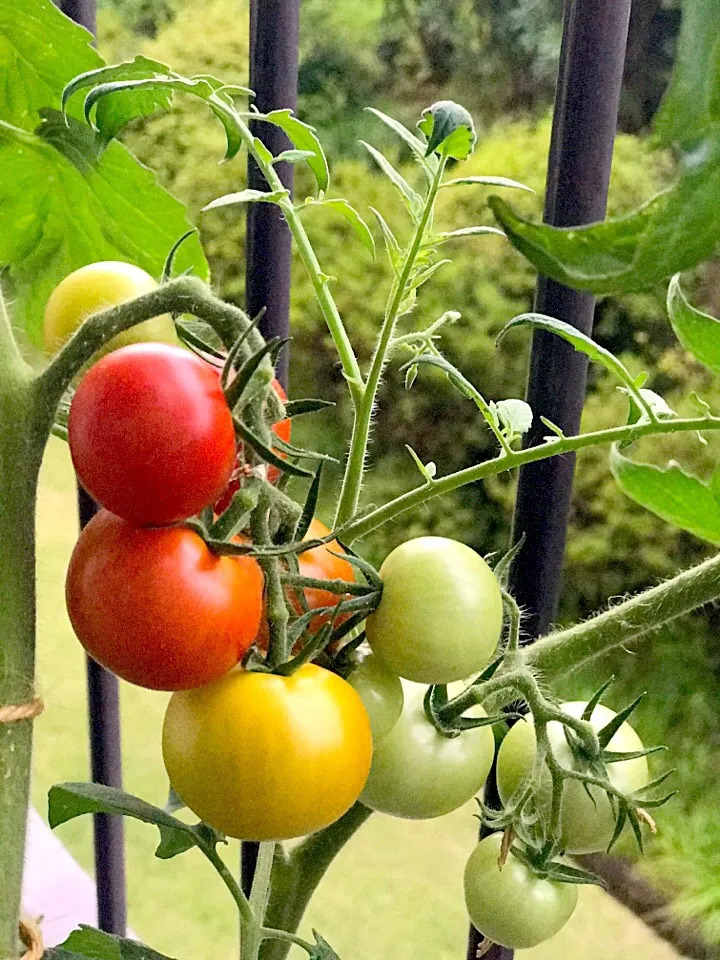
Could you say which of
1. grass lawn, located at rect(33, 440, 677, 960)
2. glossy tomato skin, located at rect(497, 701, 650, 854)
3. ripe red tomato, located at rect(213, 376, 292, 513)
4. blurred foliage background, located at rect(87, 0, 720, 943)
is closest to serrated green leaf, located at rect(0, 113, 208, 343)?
ripe red tomato, located at rect(213, 376, 292, 513)

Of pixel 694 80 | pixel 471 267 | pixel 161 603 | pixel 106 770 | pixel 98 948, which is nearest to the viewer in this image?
pixel 694 80

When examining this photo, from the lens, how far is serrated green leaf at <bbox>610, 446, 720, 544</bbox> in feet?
0.93

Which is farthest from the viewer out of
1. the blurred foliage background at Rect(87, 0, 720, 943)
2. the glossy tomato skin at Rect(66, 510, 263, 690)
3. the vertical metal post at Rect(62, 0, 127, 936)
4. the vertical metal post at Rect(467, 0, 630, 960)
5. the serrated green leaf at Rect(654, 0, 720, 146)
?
the blurred foliage background at Rect(87, 0, 720, 943)

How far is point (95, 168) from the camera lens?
38 cm

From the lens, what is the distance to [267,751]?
0.26 metres

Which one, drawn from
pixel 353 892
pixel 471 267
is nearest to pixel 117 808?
pixel 353 892

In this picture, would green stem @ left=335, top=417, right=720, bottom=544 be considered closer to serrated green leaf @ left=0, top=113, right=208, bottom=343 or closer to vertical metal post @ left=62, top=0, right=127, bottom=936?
serrated green leaf @ left=0, top=113, right=208, bottom=343

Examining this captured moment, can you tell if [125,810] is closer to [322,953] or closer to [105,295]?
[322,953]

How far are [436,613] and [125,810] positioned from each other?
152 mm

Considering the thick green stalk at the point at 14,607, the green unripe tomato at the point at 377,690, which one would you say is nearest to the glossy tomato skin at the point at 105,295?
the thick green stalk at the point at 14,607

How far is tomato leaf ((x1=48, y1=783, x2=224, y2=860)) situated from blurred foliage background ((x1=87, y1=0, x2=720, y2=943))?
36.8 inches

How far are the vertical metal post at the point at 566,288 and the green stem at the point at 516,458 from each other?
0.10 metres

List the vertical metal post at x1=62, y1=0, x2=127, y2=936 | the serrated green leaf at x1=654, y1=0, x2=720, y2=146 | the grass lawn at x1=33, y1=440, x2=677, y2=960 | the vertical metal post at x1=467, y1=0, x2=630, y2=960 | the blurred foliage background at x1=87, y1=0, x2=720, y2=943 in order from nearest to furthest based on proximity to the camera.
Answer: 1. the serrated green leaf at x1=654, y1=0, x2=720, y2=146
2. the vertical metal post at x1=467, y1=0, x2=630, y2=960
3. the vertical metal post at x1=62, y1=0, x2=127, y2=936
4. the grass lawn at x1=33, y1=440, x2=677, y2=960
5. the blurred foliage background at x1=87, y1=0, x2=720, y2=943

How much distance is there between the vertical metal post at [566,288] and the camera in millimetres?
355
